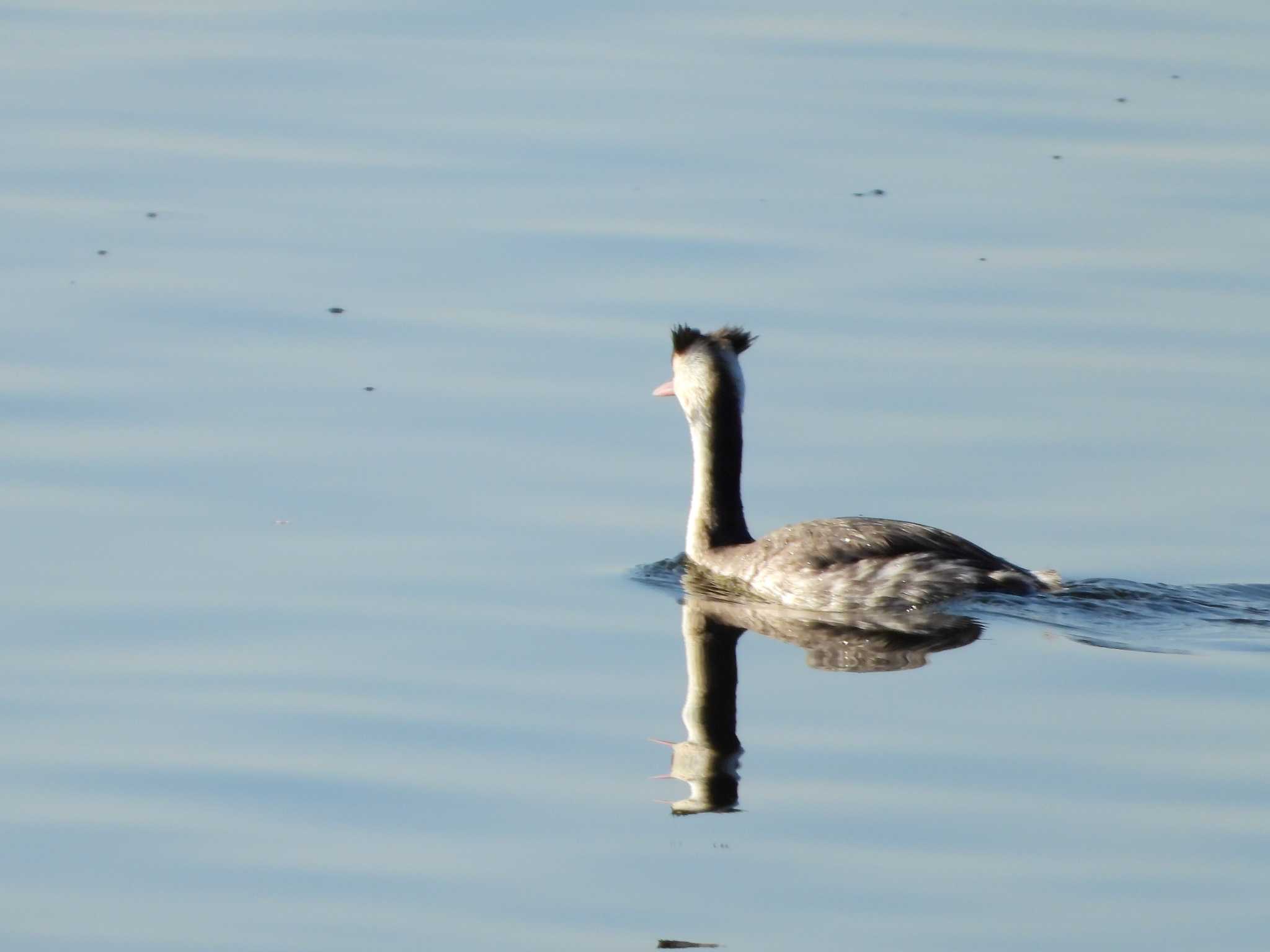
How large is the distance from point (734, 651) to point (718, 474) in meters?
2.24

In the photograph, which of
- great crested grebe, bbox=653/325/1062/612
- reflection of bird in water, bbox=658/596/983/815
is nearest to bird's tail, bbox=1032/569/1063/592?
great crested grebe, bbox=653/325/1062/612

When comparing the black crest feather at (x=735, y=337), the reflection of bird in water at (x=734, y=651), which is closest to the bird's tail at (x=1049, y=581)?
the reflection of bird in water at (x=734, y=651)

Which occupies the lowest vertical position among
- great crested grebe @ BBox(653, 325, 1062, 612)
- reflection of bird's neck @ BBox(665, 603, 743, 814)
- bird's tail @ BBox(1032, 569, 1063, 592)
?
reflection of bird's neck @ BBox(665, 603, 743, 814)

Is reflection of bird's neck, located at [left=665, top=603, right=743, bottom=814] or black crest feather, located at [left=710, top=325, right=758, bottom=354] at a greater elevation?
black crest feather, located at [left=710, top=325, right=758, bottom=354]

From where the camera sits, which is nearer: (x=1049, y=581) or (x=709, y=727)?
(x=709, y=727)

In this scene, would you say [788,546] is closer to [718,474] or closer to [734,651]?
[718,474]

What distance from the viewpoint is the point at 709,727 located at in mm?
9727

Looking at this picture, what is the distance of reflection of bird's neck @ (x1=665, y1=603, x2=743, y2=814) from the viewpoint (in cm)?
896

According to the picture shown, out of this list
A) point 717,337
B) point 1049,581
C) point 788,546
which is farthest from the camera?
point 717,337

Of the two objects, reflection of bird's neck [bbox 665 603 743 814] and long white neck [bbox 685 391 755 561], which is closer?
reflection of bird's neck [bbox 665 603 743 814]

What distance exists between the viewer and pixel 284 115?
19188 mm

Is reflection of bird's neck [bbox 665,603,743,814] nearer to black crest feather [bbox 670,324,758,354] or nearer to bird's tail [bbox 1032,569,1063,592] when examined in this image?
bird's tail [bbox 1032,569,1063,592]

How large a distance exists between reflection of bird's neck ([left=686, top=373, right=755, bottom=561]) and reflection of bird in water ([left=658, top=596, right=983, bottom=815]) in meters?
0.69

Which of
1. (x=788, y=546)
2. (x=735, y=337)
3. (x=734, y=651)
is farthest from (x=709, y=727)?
(x=735, y=337)
